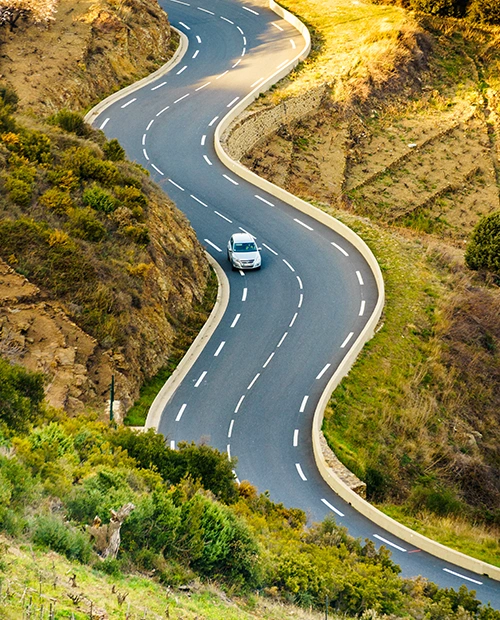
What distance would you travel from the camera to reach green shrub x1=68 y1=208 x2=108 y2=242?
100ft

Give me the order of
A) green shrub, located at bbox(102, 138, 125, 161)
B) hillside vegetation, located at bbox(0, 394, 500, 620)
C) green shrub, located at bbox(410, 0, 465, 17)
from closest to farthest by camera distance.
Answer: hillside vegetation, located at bbox(0, 394, 500, 620) → green shrub, located at bbox(102, 138, 125, 161) → green shrub, located at bbox(410, 0, 465, 17)

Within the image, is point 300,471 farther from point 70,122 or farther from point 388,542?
point 70,122

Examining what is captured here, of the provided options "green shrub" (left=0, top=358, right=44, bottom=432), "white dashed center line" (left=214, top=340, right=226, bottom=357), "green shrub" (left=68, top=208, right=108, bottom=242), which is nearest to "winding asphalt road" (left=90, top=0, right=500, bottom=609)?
"white dashed center line" (left=214, top=340, right=226, bottom=357)

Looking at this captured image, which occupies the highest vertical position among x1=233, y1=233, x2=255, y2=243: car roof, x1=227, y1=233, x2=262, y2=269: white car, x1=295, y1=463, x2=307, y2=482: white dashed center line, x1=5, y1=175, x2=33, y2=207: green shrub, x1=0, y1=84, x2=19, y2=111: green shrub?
x1=0, y1=84, x2=19, y2=111: green shrub

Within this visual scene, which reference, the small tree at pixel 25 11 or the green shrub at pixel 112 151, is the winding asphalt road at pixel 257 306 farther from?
the small tree at pixel 25 11

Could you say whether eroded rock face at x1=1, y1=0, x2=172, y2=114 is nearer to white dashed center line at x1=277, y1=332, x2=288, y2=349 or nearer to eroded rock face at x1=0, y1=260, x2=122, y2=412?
white dashed center line at x1=277, y1=332, x2=288, y2=349

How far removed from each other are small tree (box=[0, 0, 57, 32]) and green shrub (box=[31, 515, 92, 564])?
42243 mm

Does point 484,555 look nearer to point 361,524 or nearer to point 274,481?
point 361,524

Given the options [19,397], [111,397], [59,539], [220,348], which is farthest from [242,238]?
[59,539]

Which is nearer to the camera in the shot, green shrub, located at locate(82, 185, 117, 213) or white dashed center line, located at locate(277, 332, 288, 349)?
green shrub, located at locate(82, 185, 117, 213)

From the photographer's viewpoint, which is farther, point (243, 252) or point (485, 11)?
point (485, 11)

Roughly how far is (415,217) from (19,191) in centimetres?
2736

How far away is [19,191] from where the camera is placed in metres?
30.0

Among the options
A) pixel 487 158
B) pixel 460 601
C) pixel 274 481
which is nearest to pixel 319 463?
pixel 274 481
